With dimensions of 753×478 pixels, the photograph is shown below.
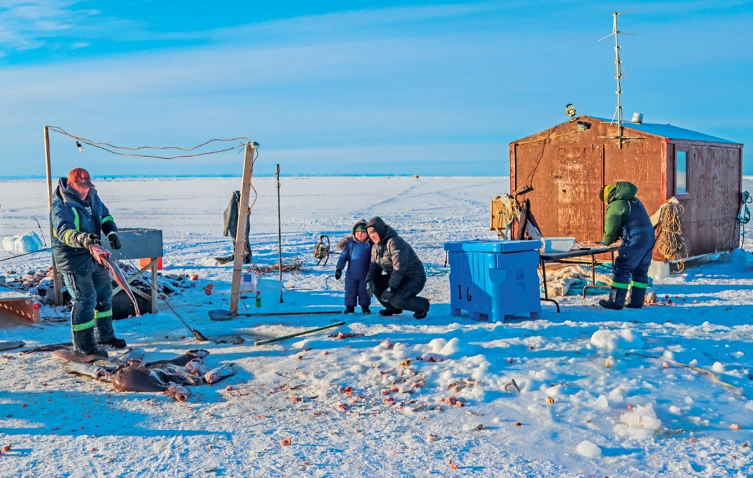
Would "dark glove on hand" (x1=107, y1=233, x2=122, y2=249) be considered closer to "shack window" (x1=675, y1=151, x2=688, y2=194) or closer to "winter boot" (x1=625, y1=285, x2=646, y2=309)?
"winter boot" (x1=625, y1=285, x2=646, y2=309)

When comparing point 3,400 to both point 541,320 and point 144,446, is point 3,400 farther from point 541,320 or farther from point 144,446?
point 541,320

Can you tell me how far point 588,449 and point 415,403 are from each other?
57.7 inches

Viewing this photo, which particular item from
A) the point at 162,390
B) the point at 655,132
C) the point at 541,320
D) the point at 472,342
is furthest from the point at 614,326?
the point at 655,132

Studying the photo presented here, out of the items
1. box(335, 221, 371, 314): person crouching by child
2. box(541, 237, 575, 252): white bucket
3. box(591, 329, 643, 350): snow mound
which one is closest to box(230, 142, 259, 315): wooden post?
box(335, 221, 371, 314): person crouching by child

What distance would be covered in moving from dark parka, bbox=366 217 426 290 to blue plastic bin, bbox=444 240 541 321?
0.59m

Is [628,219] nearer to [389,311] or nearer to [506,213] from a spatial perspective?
[389,311]

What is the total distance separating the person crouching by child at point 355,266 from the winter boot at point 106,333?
280cm

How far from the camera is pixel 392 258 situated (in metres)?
8.62

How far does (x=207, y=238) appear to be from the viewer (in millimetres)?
21094

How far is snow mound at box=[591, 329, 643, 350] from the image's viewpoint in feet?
22.1

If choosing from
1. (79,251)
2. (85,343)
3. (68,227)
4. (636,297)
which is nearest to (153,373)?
(85,343)

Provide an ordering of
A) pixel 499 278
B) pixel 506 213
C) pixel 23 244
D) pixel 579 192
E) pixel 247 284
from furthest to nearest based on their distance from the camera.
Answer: pixel 23 244, pixel 506 213, pixel 579 192, pixel 247 284, pixel 499 278

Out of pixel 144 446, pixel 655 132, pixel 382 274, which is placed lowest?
pixel 144 446

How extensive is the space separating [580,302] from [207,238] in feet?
44.7
